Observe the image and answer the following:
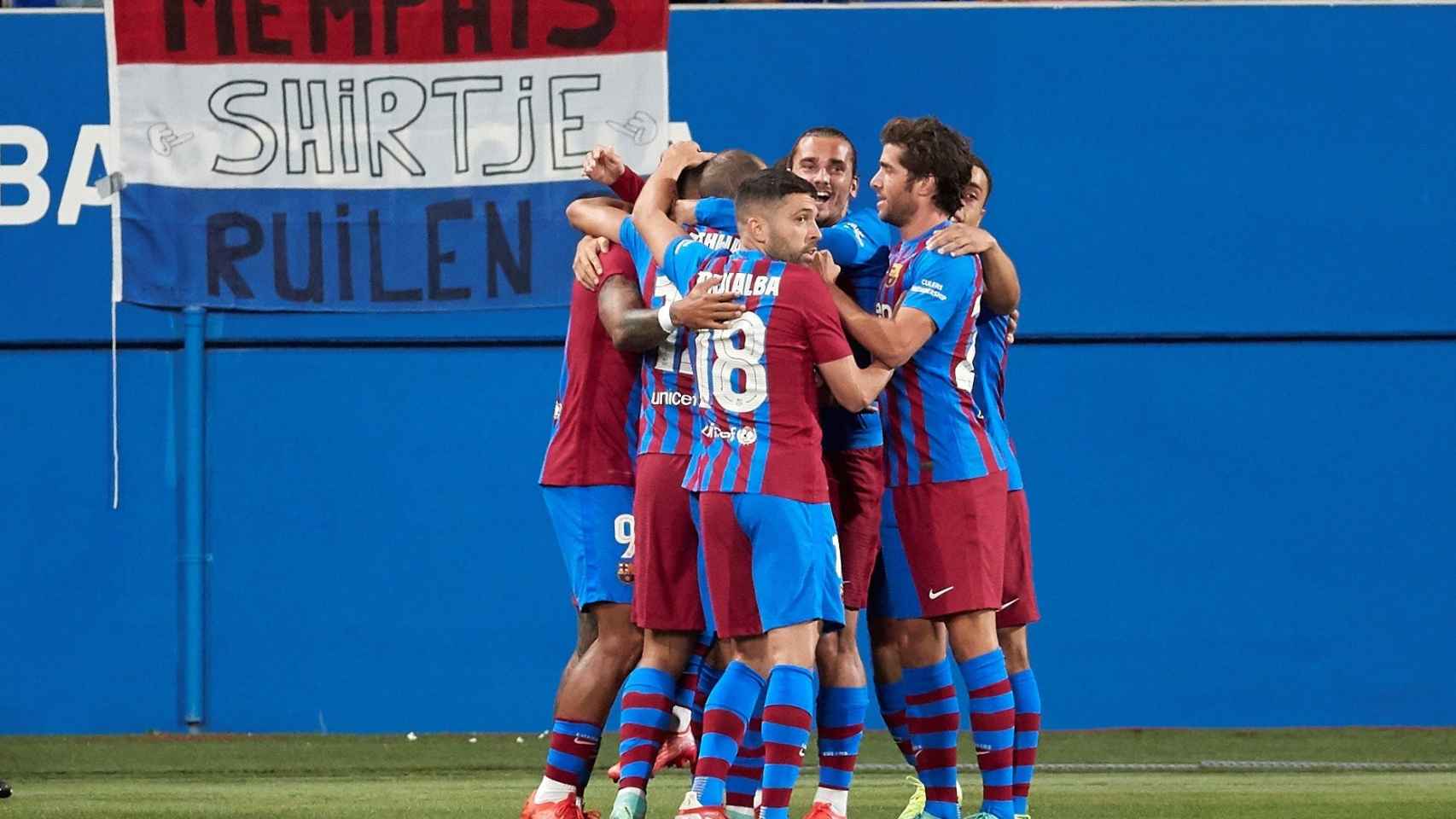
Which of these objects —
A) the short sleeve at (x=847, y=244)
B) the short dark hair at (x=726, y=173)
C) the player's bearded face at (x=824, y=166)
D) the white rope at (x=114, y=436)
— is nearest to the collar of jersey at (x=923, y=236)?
the short sleeve at (x=847, y=244)

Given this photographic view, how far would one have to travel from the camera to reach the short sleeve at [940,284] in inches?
199

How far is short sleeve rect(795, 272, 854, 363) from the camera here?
473cm

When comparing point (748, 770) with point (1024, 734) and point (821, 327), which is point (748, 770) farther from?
point (821, 327)

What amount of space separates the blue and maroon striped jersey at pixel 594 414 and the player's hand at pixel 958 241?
889mm

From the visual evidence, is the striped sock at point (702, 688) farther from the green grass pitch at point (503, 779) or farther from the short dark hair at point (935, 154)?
the short dark hair at point (935, 154)

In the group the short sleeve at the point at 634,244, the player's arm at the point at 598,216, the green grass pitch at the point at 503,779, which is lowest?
the green grass pitch at the point at 503,779

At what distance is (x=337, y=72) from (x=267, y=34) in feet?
1.14

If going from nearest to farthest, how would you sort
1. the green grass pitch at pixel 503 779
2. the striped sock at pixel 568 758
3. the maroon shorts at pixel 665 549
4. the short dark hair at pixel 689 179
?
1. the maroon shorts at pixel 665 549
2. the striped sock at pixel 568 758
3. the short dark hair at pixel 689 179
4. the green grass pitch at pixel 503 779

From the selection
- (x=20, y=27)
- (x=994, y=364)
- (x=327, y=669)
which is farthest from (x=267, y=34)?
(x=994, y=364)

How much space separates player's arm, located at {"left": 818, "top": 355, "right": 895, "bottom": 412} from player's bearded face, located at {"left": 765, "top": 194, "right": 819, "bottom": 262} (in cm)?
28

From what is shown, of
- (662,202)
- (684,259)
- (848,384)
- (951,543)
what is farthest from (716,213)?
(951,543)

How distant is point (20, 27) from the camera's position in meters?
8.84

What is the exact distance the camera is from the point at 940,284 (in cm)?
508

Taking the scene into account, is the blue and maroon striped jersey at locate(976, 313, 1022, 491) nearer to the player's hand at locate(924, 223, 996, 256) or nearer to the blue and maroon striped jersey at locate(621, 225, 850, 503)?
the player's hand at locate(924, 223, 996, 256)
